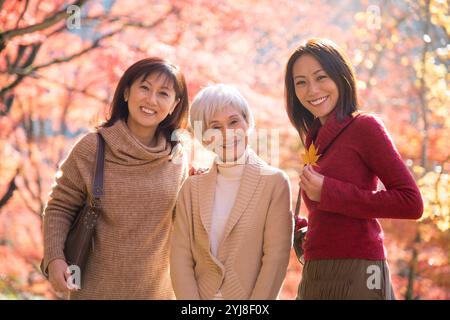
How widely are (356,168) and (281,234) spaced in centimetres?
41

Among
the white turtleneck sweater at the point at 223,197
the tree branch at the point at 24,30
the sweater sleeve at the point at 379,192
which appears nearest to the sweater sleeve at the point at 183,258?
the white turtleneck sweater at the point at 223,197

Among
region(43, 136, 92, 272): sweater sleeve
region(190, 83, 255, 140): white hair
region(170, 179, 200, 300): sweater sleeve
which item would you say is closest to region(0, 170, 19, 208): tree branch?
region(43, 136, 92, 272): sweater sleeve

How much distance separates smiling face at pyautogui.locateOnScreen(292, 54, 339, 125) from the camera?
249 centimetres

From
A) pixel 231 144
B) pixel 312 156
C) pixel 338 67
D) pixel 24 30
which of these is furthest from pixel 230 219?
pixel 24 30

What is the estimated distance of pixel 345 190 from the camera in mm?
2262

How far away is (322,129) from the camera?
2.46 metres

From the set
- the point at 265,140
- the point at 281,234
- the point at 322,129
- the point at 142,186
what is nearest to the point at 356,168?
the point at 322,129

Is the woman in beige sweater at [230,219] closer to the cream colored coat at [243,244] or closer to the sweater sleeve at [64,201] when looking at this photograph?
the cream colored coat at [243,244]

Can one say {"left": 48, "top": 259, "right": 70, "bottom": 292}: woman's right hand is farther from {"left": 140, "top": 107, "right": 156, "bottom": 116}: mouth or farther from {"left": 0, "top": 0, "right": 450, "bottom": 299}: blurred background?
{"left": 0, "top": 0, "right": 450, "bottom": 299}: blurred background

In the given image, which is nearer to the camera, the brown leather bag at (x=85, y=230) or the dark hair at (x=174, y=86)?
the brown leather bag at (x=85, y=230)

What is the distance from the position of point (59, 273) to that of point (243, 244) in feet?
2.81

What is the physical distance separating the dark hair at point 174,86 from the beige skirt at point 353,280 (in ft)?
3.53

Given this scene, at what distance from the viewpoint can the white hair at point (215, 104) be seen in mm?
2508

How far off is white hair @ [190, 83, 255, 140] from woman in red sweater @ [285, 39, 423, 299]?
276mm
